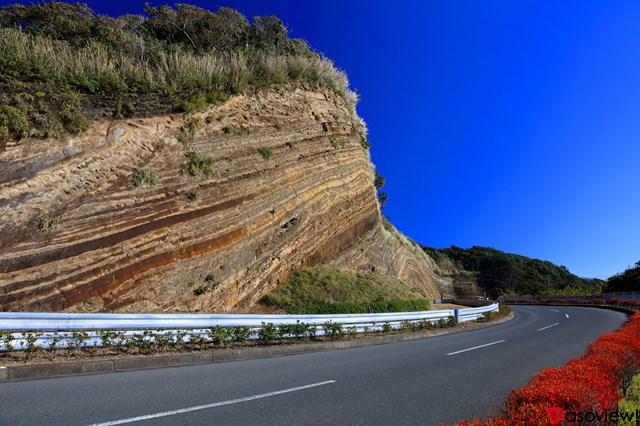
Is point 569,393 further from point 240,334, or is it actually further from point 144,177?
point 144,177

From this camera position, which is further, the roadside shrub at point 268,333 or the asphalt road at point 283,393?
the roadside shrub at point 268,333

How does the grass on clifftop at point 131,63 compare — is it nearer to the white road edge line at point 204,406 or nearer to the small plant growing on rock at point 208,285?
the small plant growing on rock at point 208,285

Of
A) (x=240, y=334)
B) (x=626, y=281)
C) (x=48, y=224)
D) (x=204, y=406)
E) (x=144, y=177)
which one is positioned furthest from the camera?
(x=626, y=281)

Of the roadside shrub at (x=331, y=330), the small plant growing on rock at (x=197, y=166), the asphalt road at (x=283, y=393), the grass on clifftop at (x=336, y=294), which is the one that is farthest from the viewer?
the grass on clifftop at (x=336, y=294)

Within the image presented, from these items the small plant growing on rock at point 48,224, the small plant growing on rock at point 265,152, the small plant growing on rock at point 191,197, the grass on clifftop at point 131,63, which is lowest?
the small plant growing on rock at point 48,224

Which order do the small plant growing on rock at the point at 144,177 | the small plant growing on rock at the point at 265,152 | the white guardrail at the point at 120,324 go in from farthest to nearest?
the small plant growing on rock at the point at 265,152 < the small plant growing on rock at the point at 144,177 < the white guardrail at the point at 120,324

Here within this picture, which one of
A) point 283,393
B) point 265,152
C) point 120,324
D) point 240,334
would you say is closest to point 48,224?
point 120,324

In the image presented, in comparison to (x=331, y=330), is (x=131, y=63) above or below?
above

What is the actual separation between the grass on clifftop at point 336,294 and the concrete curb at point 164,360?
9.82 ft

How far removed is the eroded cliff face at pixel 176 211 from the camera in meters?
10.1

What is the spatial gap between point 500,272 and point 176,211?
76.4m

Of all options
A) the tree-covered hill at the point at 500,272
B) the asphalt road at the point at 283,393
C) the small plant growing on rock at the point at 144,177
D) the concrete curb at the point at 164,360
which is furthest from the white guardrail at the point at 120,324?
the tree-covered hill at the point at 500,272

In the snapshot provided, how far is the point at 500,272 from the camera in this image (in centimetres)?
7650

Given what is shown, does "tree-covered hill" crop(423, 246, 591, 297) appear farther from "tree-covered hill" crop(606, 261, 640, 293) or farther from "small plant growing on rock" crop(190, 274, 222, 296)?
"small plant growing on rock" crop(190, 274, 222, 296)
